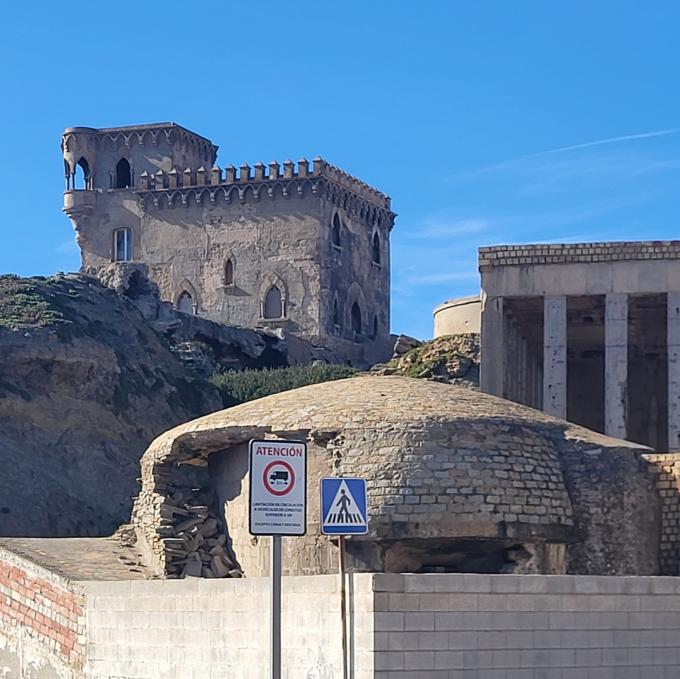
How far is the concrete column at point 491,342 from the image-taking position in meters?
34.0

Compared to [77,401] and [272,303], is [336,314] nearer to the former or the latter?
[272,303]

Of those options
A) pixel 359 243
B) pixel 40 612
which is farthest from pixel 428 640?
pixel 359 243

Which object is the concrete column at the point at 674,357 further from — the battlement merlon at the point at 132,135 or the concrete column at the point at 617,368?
the battlement merlon at the point at 132,135

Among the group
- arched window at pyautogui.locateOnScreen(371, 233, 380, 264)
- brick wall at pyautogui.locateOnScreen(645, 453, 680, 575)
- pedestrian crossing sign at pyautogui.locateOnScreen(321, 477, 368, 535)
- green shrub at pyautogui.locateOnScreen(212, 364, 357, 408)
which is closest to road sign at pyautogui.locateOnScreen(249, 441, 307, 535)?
pedestrian crossing sign at pyautogui.locateOnScreen(321, 477, 368, 535)

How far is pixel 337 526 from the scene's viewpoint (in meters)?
13.7

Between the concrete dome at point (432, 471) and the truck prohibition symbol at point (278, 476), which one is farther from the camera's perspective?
the concrete dome at point (432, 471)

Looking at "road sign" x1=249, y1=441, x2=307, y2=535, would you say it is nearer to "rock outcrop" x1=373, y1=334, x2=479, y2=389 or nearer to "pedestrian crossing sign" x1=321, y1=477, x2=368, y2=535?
"pedestrian crossing sign" x1=321, y1=477, x2=368, y2=535

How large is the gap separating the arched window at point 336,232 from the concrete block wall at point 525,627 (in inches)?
2597

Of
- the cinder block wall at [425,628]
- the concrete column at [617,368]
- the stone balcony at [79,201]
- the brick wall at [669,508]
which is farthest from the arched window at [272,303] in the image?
the cinder block wall at [425,628]

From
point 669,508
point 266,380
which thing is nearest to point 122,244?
point 266,380

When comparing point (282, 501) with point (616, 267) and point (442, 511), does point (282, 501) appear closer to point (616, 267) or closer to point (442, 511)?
point (442, 511)

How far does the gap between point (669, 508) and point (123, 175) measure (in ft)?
219

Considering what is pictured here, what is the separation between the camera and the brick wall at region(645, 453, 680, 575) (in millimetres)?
23984

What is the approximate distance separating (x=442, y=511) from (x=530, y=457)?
168 cm
